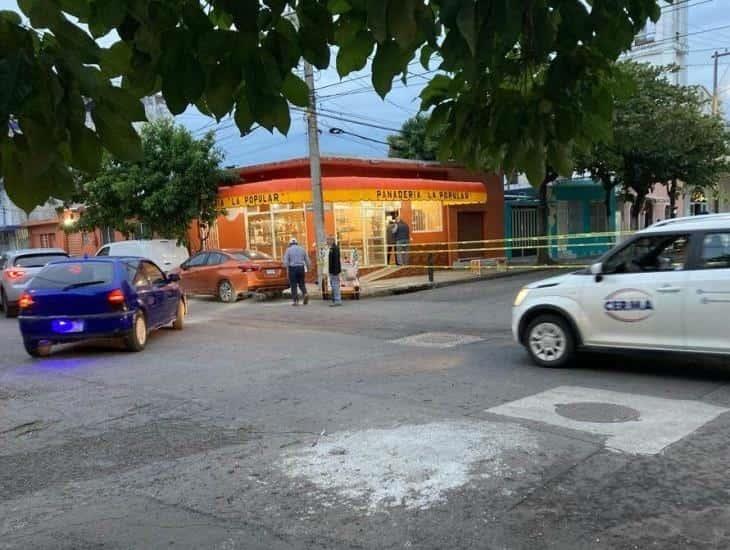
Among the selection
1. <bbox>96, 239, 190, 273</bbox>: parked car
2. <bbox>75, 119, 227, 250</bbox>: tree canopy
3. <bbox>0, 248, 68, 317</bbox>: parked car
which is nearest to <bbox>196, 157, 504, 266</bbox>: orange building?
<bbox>75, 119, 227, 250</bbox>: tree canopy

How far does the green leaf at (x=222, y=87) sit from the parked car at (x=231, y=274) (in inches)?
639

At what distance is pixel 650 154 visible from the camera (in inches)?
991

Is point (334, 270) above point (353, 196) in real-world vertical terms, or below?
below

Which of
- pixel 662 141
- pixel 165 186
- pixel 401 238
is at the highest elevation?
pixel 662 141

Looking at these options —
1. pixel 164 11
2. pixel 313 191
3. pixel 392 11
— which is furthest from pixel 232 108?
pixel 313 191

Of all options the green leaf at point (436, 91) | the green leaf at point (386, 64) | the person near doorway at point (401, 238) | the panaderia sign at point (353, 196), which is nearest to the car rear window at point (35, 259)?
the panaderia sign at point (353, 196)

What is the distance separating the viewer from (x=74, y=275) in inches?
416

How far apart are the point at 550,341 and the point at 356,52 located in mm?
6598

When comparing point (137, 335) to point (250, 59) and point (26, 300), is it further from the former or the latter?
point (250, 59)

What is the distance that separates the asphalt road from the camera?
403cm

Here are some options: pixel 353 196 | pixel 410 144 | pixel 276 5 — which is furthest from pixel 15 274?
pixel 410 144

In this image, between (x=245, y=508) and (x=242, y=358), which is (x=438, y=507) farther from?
(x=242, y=358)

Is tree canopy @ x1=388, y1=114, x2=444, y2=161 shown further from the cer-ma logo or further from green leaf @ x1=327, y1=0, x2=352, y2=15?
green leaf @ x1=327, y1=0, x2=352, y2=15

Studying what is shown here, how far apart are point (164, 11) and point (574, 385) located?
20.8ft
